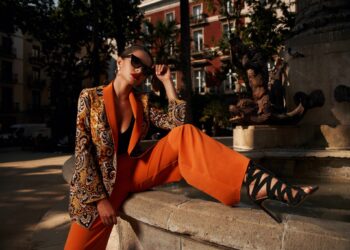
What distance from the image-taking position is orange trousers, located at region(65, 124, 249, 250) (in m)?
1.91

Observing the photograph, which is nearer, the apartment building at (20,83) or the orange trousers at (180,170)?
the orange trousers at (180,170)

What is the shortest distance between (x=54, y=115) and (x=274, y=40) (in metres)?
14.2

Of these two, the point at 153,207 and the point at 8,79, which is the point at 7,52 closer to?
the point at 8,79

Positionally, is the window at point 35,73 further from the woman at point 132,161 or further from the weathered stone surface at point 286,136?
the woman at point 132,161

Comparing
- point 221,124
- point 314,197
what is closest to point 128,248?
point 314,197

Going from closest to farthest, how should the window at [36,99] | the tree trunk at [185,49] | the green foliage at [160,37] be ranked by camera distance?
the tree trunk at [185,49] → the green foliage at [160,37] → the window at [36,99]

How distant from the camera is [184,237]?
6.23ft

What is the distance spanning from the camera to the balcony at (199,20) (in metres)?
34.8

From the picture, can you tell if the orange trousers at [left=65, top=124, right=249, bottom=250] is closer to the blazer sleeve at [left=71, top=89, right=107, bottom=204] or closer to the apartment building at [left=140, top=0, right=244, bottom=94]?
the blazer sleeve at [left=71, top=89, right=107, bottom=204]

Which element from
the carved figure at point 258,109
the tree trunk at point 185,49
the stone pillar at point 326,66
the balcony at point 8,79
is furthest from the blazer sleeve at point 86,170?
the balcony at point 8,79

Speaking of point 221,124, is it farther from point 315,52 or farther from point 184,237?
point 184,237

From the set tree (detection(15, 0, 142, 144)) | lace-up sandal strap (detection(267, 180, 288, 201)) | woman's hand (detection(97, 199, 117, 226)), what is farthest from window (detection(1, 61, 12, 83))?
lace-up sandal strap (detection(267, 180, 288, 201))

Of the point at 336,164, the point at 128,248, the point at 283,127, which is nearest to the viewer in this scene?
the point at 128,248

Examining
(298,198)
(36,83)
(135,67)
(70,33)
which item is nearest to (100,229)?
(135,67)
